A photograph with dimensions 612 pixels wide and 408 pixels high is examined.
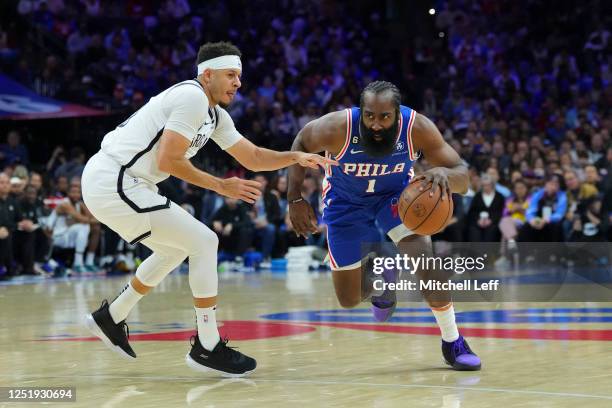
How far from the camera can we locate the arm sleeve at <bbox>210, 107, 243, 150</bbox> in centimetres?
656

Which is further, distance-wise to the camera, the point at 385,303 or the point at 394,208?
the point at 385,303

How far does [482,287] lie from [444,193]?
21.2 feet

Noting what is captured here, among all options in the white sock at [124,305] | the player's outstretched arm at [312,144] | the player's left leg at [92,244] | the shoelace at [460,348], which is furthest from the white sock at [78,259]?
the shoelace at [460,348]

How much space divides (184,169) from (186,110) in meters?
0.35

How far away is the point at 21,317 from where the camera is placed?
31.2ft

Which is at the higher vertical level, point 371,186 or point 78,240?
point 371,186

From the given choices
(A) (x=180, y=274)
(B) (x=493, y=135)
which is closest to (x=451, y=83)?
(B) (x=493, y=135)

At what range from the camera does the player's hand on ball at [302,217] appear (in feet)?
22.6

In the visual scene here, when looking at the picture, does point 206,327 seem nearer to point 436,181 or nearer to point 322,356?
point 322,356

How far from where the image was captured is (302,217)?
22.6 ft

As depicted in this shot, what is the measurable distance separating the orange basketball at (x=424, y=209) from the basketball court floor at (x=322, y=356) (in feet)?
2.88

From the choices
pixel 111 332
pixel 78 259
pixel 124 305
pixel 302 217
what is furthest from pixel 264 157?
pixel 78 259

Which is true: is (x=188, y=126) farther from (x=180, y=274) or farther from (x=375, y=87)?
(x=180, y=274)

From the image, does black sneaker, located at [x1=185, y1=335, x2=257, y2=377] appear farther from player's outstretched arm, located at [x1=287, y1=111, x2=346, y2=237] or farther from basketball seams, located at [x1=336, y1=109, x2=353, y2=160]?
basketball seams, located at [x1=336, y1=109, x2=353, y2=160]
